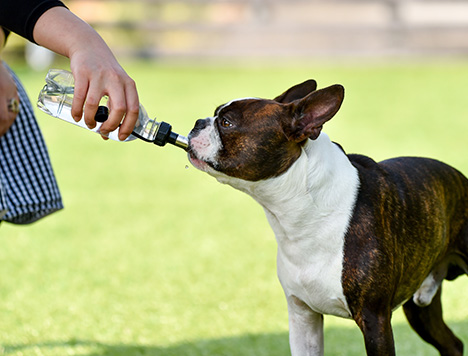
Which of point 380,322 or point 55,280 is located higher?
point 380,322

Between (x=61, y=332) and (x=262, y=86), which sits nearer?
(x=61, y=332)

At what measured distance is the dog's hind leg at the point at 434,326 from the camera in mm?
2613

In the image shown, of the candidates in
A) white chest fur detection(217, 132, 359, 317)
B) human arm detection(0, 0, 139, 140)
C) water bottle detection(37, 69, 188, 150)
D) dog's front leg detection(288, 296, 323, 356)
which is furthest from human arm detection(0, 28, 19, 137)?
dog's front leg detection(288, 296, 323, 356)

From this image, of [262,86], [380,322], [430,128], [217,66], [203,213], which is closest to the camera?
[380,322]

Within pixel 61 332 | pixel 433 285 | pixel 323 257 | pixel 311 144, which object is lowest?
pixel 61 332

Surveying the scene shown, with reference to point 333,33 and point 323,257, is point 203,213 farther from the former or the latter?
point 333,33

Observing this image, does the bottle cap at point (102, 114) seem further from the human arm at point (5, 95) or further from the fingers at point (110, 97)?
the human arm at point (5, 95)

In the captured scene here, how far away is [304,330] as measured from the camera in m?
2.24

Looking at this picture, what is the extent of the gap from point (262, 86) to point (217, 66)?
9.26ft

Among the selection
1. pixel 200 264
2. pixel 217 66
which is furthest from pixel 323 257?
pixel 217 66

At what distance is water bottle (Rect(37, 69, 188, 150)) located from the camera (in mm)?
1960

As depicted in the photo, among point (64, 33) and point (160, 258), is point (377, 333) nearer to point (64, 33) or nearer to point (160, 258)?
point (64, 33)

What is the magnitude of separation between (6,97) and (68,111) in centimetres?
35

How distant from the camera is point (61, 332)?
11.0 feet
